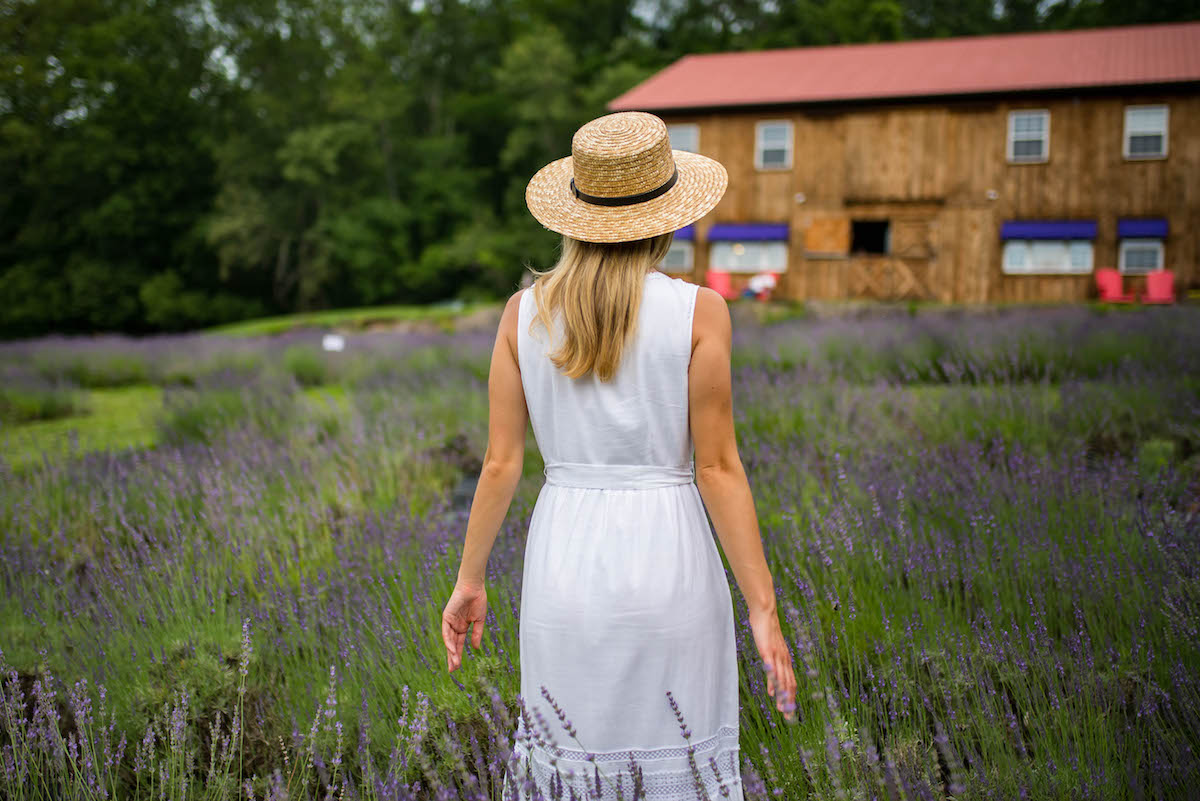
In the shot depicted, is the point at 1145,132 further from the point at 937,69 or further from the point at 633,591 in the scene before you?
the point at 633,591

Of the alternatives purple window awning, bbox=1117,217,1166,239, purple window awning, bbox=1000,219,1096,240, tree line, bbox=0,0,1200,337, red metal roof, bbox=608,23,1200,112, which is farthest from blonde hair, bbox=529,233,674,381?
tree line, bbox=0,0,1200,337

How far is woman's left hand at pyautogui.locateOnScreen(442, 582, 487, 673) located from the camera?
228 centimetres

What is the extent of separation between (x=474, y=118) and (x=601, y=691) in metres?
40.0

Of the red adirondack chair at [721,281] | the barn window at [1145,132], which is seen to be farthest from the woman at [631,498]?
the barn window at [1145,132]

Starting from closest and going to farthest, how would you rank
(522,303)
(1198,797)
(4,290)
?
(1198,797) → (522,303) → (4,290)

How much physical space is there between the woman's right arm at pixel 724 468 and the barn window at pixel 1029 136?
23444 mm

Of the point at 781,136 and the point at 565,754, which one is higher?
the point at 781,136

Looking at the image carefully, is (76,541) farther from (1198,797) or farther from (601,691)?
(1198,797)

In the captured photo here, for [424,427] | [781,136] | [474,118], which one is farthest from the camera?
[474,118]

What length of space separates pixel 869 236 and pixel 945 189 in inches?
236

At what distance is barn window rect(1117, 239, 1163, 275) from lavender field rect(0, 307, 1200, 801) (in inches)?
693

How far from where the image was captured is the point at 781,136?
2398 centimetres

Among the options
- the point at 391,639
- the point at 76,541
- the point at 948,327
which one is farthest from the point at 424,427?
the point at 948,327

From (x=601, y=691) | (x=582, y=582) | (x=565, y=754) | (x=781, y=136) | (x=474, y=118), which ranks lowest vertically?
(x=565, y=754)
